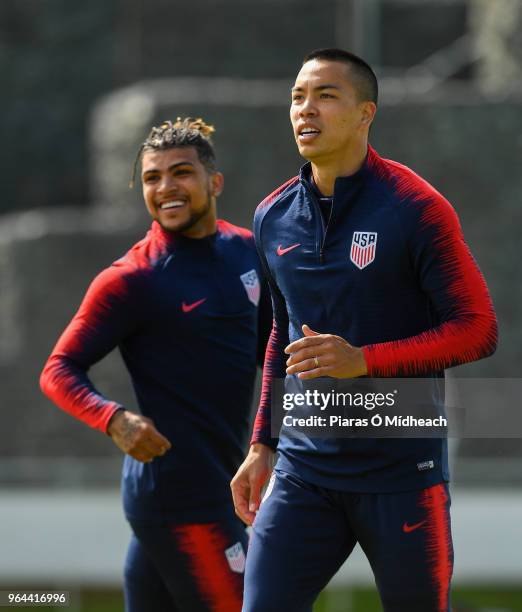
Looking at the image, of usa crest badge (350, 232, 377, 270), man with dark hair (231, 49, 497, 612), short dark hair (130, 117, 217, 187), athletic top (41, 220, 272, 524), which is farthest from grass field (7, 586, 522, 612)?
usa crest badge (350, 232, 377, 270)

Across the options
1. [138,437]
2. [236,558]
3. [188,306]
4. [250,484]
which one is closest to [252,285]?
[188,306]

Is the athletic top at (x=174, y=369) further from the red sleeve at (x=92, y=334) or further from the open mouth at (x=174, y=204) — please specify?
the open mouth at (x=174, y=204)

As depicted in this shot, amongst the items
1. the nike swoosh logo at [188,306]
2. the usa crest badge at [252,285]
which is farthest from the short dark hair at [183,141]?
the nike swoosh logo at [188,306]

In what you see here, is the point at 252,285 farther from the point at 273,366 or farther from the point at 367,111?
the point at 367,111

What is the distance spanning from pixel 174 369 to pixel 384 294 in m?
1.16

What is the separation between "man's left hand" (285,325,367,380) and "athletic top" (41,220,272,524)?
117 centimetres

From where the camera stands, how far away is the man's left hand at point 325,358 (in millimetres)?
3521

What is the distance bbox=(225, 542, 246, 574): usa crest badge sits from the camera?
462 cm

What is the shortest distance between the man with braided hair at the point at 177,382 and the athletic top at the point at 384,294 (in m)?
0.80

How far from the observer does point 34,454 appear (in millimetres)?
11250

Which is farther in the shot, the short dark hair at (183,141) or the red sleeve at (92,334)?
the short dark hair at (183,141)

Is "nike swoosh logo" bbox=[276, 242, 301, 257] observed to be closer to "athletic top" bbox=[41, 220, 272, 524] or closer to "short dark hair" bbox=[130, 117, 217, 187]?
"athletic top" bbox=[41, 220, 272, 524]

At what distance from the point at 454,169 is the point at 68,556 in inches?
176

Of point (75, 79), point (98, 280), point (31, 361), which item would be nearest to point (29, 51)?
point (75, 79)
